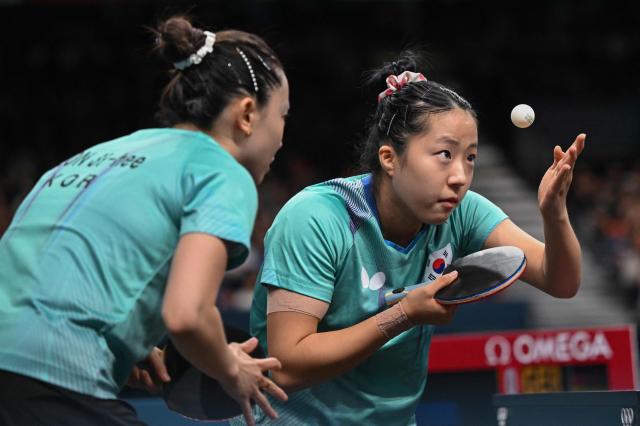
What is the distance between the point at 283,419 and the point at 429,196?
746 millimetres

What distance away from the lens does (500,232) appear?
309 centimetres

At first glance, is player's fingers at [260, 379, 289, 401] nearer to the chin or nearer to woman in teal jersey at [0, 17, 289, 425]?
woman in teal jersey at [0, 17, 289, 425]

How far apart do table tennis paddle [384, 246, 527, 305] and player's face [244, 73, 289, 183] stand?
22.1 inches

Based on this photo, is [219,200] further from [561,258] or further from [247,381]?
[561,258]

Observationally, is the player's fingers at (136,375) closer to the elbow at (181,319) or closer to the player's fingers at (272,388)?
the player's fingers at (272,388)

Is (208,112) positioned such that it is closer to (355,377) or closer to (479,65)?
(355,377)

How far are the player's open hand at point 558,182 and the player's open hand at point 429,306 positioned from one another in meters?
0.42

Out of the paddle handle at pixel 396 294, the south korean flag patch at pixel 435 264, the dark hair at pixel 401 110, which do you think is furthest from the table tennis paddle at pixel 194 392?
the dark hair at pixel 401 110

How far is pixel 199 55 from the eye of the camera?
2340mm

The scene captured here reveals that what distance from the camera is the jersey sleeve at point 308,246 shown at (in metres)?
2.73

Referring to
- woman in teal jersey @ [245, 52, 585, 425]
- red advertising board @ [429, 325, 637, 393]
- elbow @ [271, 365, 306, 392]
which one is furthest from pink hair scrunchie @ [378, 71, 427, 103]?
red advertising board @ [429, 325, 637, 393]

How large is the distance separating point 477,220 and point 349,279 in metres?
0.50

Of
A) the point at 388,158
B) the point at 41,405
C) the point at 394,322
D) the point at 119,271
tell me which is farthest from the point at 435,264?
the point at 41,405

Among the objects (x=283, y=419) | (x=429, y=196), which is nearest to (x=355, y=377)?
(x=283, y=419)
